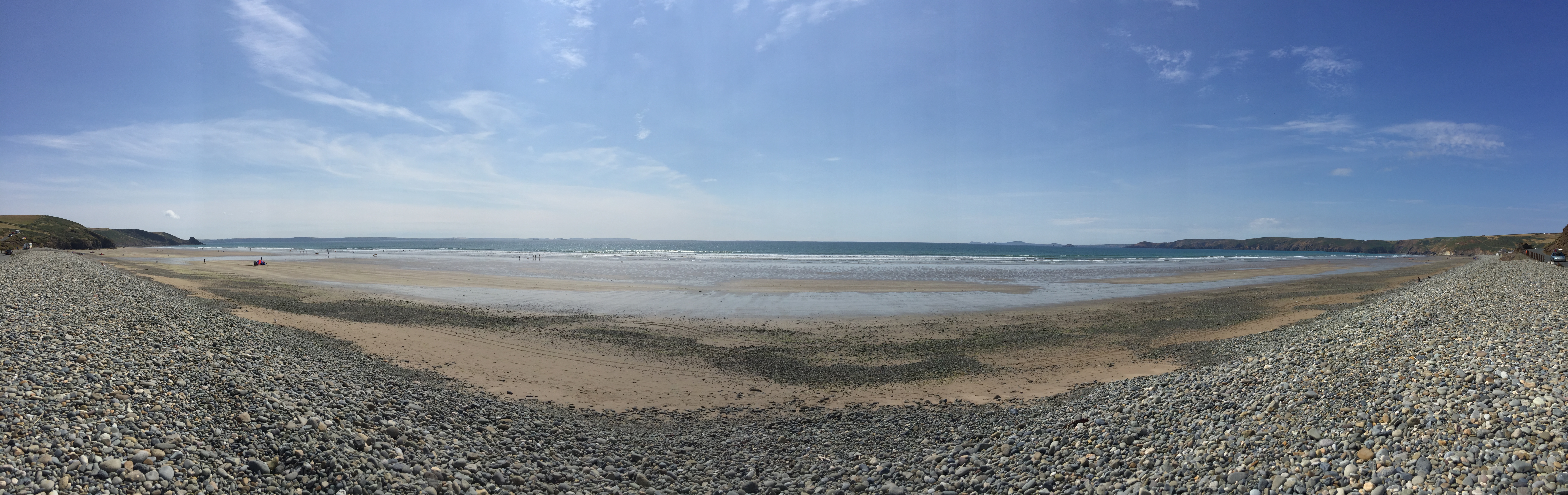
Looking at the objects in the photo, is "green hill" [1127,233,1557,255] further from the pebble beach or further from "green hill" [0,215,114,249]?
"green hill" [0,215,114,249]

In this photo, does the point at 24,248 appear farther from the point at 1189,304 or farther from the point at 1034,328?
the point at 1189,304

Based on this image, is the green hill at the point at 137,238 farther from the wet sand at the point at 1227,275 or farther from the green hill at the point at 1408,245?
the green hill at the point at 1408,245

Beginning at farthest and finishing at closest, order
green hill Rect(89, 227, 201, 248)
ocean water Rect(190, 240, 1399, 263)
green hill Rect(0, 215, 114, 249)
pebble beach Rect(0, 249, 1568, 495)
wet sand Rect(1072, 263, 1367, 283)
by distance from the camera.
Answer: green hill Rect(89, 227, 201, 248)
ocean water Rect(190, 240, 1399, 263)
green hill Rect(0, 215, 114, 249)
wet sand Rect(1072, 263, 1367, 283)
pebble beach Rect(0, 249, 1568, 495)

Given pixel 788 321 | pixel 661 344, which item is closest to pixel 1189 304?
pixel 788 321

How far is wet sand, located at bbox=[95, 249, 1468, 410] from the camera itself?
10.6 metres

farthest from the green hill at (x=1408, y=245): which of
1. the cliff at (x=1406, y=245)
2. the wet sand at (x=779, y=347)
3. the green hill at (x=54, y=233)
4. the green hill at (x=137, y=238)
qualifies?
the green hill at (x=137, y=238)

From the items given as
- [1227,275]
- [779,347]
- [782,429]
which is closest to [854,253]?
[1227,275]

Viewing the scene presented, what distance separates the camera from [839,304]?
2333cm

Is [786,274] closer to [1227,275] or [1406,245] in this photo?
[1227,275]

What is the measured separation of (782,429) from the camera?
8.55 metres

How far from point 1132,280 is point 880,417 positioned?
36.5 meters

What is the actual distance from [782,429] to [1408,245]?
21109 cm

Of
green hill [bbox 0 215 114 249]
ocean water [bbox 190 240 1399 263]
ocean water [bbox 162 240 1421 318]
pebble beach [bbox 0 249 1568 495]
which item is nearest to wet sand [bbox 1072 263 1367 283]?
ocean water [bbox 162 240 1421 318]

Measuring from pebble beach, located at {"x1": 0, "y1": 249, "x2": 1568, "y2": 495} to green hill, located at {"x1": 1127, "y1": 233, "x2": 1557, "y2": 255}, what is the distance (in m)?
70.0
